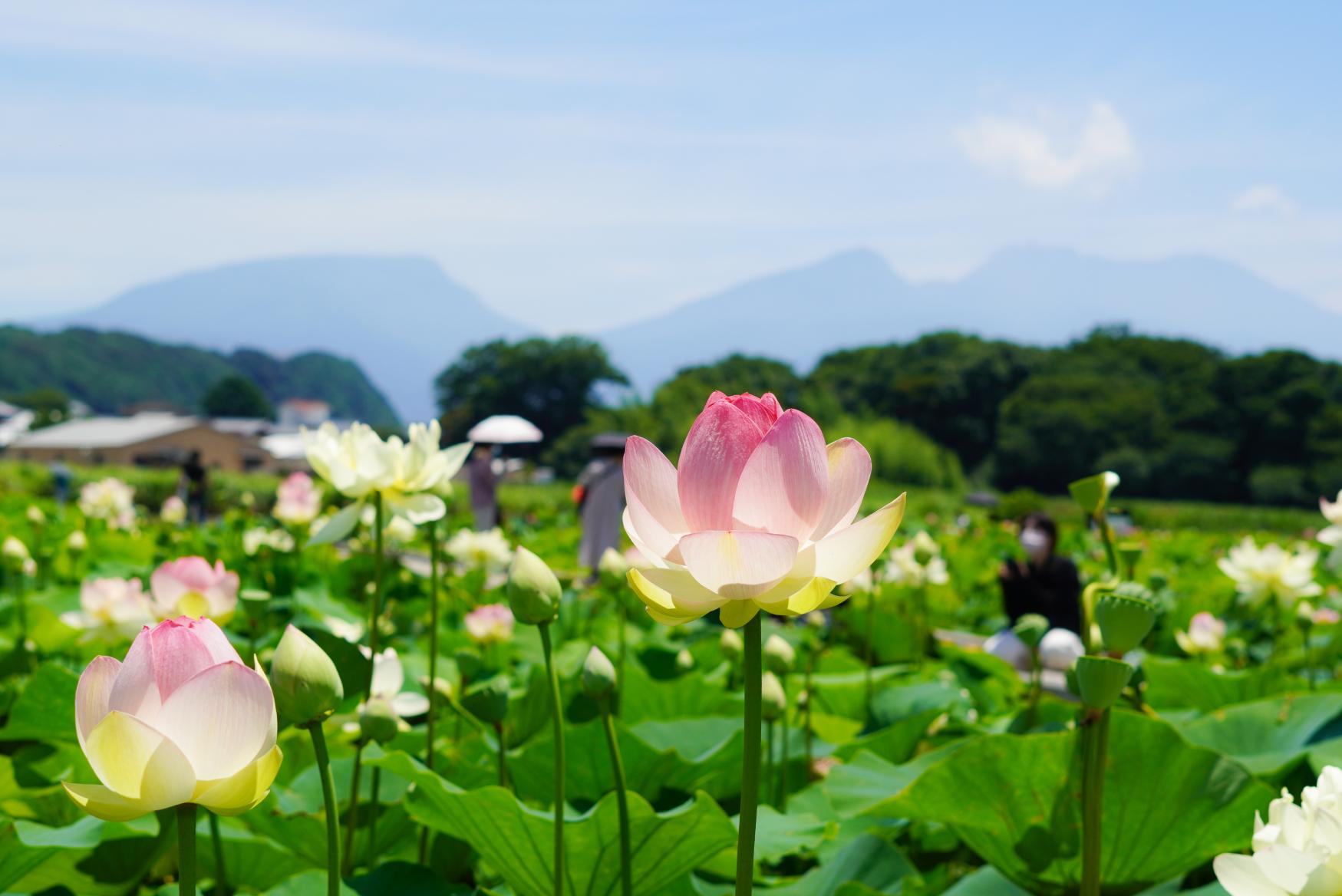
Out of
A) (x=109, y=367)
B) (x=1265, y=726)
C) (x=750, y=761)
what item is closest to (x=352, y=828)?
(x=750, y=761)

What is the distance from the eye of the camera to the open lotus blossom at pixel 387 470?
1176 millimetres

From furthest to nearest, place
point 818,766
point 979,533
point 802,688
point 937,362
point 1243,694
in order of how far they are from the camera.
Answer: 1. point 937,362
2. point 979,533
3. point 1243,694
4. point 802,688
5. point 818,766

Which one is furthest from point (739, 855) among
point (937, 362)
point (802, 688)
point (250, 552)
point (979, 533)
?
point (937, 362)

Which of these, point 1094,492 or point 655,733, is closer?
point 1094,492

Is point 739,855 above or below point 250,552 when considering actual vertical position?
above

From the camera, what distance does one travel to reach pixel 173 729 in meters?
0.52

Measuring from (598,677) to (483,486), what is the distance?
5.17m

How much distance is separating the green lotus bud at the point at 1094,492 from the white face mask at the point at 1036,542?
2.37m

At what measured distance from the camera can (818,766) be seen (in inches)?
64.8

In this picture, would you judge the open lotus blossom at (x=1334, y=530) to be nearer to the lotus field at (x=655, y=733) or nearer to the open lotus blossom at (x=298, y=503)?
the lotus field at (x=655, y=733)

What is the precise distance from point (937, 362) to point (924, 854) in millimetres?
35089

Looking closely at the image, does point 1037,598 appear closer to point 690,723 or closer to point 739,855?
point 690,723

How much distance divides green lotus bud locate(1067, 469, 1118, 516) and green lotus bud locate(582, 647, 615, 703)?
0.38 m

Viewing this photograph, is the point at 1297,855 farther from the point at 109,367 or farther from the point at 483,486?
the point at 109,367
